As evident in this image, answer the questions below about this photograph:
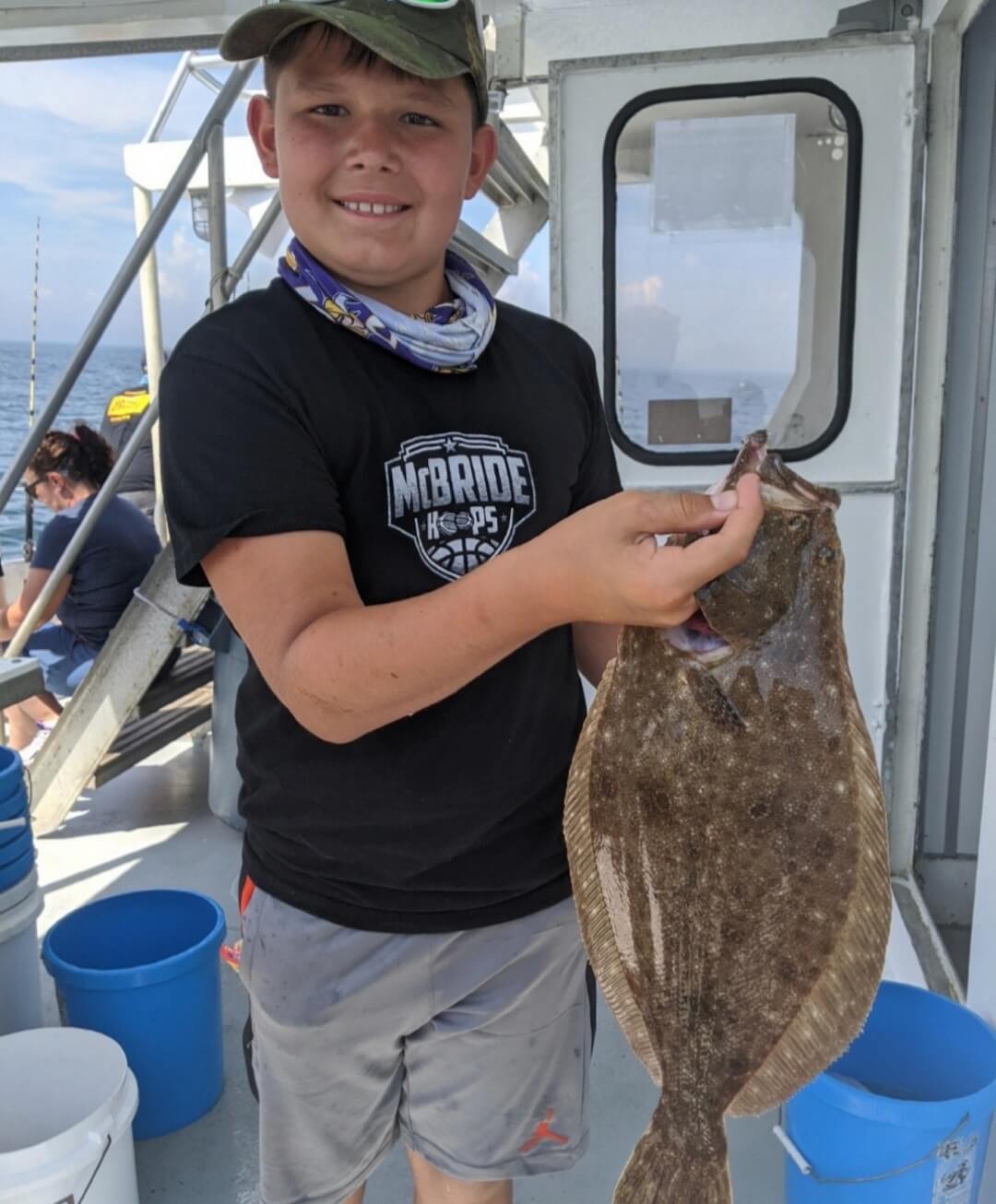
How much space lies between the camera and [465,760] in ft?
5.41

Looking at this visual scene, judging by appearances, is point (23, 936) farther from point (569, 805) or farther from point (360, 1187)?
point (569, 805)

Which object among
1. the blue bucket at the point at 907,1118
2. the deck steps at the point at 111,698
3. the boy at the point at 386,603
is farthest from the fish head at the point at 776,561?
the deck steps at the point at 111,698

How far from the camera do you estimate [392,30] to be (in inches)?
57.1

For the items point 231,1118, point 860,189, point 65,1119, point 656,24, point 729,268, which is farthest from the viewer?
point 656,24

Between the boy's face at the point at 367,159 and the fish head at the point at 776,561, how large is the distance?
25.9 inches

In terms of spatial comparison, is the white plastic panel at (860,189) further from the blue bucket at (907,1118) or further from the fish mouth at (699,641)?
the fish mouth at (699,641)

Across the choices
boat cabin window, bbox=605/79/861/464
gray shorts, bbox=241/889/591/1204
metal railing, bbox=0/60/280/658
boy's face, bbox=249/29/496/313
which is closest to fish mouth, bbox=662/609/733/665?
gray shorts, bbox=241/889/591/1204

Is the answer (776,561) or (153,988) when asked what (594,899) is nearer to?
(776,561)

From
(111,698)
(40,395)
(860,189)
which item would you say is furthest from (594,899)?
(40,395)

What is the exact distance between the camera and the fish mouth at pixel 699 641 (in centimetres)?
137

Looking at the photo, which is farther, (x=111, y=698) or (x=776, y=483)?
(x=111, y=698)

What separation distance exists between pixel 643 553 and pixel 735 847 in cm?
50

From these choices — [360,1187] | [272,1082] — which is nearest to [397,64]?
[272,1082]

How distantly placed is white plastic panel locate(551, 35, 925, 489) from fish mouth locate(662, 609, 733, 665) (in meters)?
2.37
